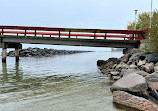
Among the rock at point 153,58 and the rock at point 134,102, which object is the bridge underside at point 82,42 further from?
the rock at point 134,102

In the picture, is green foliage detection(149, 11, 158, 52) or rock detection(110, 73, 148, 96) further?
green foliage detection(149, 11, 158, 52)

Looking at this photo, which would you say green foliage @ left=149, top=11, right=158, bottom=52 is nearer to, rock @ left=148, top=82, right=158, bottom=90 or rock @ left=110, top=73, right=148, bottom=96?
rock @ left=148, top=82, right=158, bottom=90

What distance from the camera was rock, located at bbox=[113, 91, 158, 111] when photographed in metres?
5.72

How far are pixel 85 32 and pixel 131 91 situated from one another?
41.4 feet

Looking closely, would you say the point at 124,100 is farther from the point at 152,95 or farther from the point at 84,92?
the point at 84,92

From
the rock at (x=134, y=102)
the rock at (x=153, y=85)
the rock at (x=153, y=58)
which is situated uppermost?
the rock at (x=153, y=58)

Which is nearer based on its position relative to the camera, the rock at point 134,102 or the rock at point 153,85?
the rock at point 134,102

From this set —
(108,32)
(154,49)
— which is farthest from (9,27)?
(154,49)

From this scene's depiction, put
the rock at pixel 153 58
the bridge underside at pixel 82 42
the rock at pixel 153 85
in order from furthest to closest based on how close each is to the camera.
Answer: the bridge underside at pixel 82 42, the rock at pixel 153 58, the rock at pixel 153 85

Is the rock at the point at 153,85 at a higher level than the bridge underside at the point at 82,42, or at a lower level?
lower

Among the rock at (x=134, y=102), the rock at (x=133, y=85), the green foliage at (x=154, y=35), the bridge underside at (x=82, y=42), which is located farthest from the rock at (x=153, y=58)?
the bridge underside at (x=82, y=42)

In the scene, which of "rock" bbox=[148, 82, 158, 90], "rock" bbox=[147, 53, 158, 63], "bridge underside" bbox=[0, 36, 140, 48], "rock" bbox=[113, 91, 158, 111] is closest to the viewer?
"rock" bbox=[113, 91, 158, 111]

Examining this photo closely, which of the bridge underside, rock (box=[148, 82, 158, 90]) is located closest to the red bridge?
the bridge underside

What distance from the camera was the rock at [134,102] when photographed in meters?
5.72
